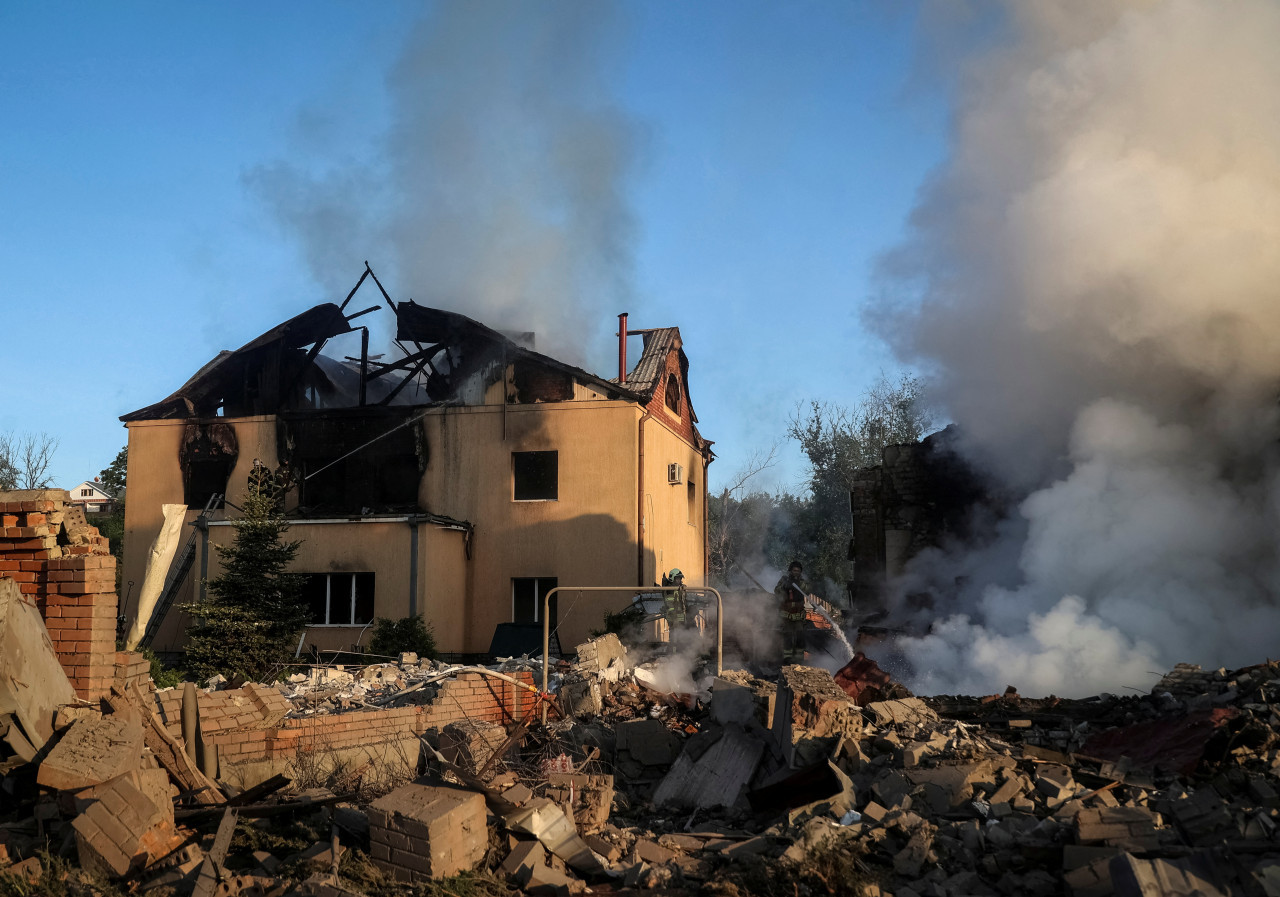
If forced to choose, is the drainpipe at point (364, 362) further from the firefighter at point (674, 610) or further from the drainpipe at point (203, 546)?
the firefighter at point (674, 610)

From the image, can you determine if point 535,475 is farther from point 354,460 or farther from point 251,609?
point 251,609

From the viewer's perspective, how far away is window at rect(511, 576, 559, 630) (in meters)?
18.6

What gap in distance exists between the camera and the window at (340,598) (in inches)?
709

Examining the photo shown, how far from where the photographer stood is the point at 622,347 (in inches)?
827

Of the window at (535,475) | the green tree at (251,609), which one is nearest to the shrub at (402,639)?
the green tree at (251,609)

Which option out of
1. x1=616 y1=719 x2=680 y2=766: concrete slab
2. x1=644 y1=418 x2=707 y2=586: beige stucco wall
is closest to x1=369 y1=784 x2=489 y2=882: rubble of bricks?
x1=616 y1=719 x2=680 y2=766: concrete slab

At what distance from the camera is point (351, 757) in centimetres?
851

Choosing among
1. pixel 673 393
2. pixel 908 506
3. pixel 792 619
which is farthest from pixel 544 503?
pixel 908 506

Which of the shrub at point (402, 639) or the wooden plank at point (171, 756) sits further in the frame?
the shrub at point (402, 639)

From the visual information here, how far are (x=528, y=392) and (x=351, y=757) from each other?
11.7 metres

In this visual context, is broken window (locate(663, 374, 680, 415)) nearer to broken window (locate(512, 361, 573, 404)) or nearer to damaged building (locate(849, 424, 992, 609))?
broken window (locate(512, 361, 573, 404))

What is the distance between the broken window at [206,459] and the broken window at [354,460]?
4.78 ft

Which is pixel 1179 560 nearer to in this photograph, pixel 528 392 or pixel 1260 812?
pixel 1260 812

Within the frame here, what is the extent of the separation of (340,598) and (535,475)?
Result: 183 inches
